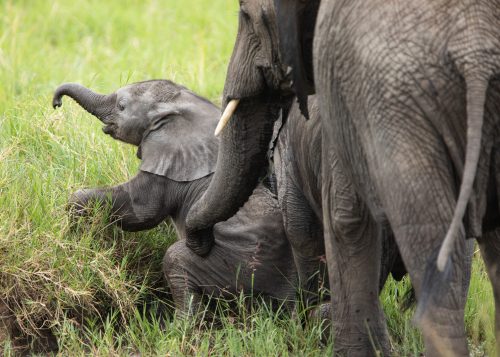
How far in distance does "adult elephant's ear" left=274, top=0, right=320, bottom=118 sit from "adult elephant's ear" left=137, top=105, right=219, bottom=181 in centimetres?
137

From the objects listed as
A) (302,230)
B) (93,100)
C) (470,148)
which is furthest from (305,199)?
(470,148)

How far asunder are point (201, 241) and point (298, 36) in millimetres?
1247

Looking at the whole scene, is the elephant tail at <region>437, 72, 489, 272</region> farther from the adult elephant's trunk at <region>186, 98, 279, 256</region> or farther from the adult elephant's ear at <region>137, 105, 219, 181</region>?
the adult elephant's ear at <region>137, 105, 219, 181</region>

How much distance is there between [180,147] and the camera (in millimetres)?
4648

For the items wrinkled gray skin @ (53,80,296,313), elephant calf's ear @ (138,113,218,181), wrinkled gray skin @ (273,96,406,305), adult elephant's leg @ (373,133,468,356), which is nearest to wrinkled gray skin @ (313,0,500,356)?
adult elephant's leg @ (373,133,468,356)

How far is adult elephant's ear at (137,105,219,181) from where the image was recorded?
4.61 metres

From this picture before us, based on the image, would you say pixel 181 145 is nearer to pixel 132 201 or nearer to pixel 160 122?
pixel 160 122

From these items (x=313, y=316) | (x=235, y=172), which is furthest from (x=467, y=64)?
(x=313, y=316)

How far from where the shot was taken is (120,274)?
163 inches

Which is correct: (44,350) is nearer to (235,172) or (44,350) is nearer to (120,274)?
(120,274)

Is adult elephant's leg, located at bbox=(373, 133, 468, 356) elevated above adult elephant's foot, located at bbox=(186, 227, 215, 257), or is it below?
above

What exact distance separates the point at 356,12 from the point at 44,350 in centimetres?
195

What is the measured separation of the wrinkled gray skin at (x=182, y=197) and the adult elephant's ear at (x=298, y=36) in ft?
3.82

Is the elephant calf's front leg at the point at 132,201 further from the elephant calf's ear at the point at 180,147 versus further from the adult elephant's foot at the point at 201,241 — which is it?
the adult elephant's foot at the point at 201,241
